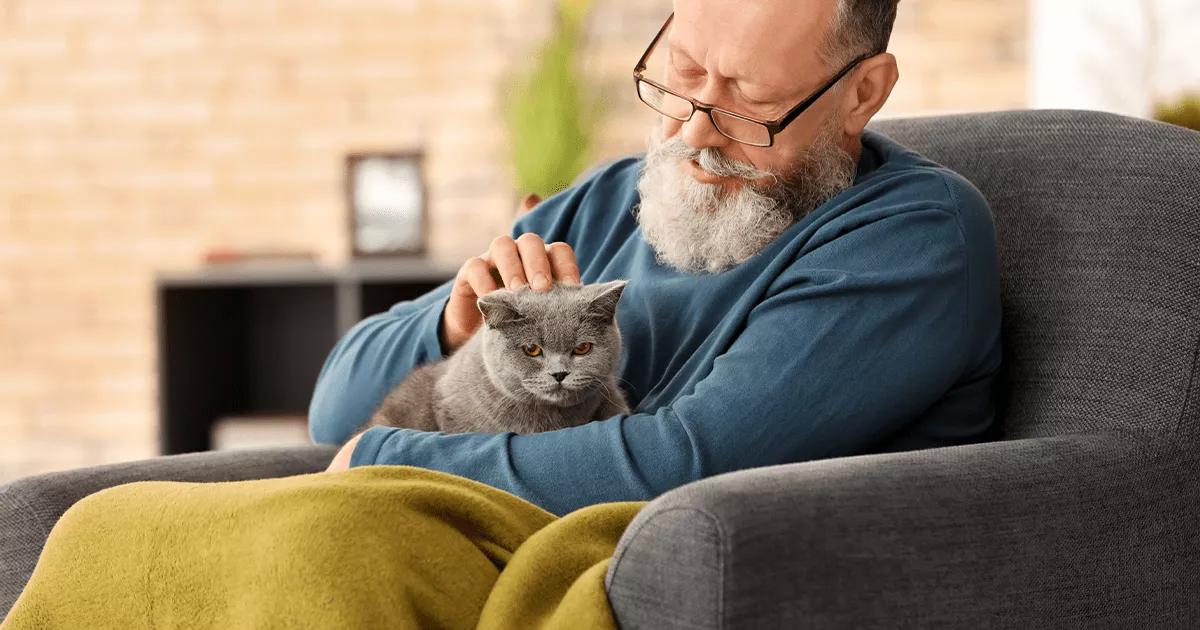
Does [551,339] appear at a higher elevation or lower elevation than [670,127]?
lower

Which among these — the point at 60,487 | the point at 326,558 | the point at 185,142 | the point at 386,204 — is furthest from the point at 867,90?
the point at 185,142

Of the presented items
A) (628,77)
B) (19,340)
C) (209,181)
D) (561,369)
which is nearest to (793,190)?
(561,369)

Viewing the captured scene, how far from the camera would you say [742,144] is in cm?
162

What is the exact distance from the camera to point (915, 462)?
3.87ft

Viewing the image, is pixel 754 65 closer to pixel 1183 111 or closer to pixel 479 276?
pixel 479 276

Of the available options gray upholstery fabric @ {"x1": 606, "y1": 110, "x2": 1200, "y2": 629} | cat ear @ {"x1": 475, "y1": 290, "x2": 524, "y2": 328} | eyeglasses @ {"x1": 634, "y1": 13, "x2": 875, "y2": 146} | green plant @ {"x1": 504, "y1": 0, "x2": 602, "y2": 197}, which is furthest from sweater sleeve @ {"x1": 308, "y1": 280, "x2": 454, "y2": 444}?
green plant @ {"x1": 504, "y1": 0, "x2": 602, "y2": 197}

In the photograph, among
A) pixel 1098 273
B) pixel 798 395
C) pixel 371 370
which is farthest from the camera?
pixel 371 370

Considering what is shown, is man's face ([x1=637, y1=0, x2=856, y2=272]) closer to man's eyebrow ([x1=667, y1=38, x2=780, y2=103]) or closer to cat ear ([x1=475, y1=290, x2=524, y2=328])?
man's eyebrow ([x1=667, y1=38, x2=780, y2=103])

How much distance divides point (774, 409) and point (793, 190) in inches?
15.9

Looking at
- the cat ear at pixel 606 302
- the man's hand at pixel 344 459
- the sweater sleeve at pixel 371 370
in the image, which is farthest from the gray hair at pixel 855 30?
the man's hand at pixel 344 459

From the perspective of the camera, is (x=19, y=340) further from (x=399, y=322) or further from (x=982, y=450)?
(x=982, y=450)

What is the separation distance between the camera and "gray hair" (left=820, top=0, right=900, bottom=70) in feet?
5.20

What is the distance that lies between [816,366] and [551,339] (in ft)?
1.41

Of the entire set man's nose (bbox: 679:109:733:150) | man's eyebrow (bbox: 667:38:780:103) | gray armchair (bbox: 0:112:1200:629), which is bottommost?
gray armchair (bbox: 0:112:1200:629)
